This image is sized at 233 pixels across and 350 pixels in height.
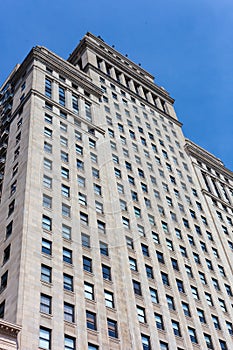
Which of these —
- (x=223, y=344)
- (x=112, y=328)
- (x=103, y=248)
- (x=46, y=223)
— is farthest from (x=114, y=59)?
(x=112, y=328)

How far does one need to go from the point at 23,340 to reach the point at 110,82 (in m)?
54.8

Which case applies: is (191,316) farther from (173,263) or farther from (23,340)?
(23,340)

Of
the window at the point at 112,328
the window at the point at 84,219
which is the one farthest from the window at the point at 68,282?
the window at the point at 84,219

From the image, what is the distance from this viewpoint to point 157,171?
6975cm

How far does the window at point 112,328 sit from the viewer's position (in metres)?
42.3

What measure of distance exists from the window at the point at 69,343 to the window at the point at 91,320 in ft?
8.74

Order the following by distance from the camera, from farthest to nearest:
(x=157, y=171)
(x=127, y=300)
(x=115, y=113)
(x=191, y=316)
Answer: (x=115, y=113)
(x=157, y=171)
(x=191, y=316)
(x=127, y=300)

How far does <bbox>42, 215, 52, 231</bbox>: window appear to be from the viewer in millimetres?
45891

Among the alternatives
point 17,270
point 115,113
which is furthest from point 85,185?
point 115,113

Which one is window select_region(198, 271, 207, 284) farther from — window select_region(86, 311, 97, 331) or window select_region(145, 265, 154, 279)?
window select_region(86, 311, 97, 331)

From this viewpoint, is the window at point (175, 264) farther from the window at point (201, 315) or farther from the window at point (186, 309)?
the window at point (201, 315)

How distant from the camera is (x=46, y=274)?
41.7 m

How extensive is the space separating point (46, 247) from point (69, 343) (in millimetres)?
8990

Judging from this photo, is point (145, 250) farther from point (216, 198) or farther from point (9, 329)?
point (216, 198)
